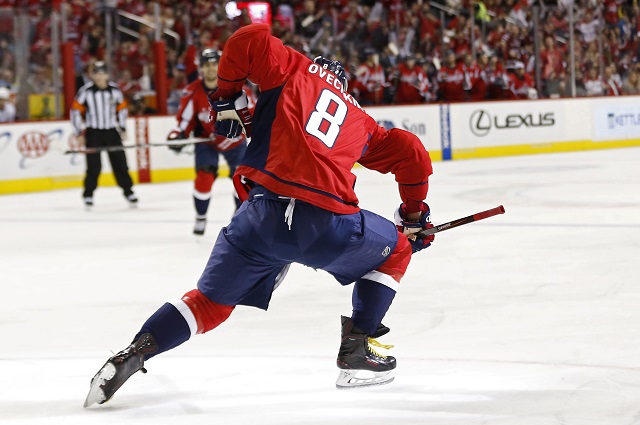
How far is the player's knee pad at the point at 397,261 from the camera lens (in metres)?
3.26

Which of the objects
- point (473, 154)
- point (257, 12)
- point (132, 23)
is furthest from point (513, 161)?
point (132, 23)

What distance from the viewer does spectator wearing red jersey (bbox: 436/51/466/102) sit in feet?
49.6

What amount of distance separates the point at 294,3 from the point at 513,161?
4.21m

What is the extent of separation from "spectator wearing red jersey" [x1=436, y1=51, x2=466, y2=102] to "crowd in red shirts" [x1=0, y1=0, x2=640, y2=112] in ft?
0.05

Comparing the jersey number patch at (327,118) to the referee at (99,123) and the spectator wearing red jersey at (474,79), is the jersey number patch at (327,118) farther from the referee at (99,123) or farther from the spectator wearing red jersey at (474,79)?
the spectator wearing red jersey at (474,79)

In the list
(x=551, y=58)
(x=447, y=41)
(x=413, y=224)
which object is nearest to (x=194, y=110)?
(x=413, y=224)

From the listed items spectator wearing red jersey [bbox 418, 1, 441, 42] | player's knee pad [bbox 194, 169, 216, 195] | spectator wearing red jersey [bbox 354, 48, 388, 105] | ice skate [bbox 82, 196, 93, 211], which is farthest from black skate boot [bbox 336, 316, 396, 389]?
spectator wearing red jersey [bbox 418, 1, 441, 42]

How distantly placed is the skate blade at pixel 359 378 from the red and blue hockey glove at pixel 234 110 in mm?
795

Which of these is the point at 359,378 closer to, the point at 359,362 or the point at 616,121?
the point at 359,362

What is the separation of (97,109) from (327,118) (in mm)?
7673

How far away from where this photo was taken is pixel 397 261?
10.7ft

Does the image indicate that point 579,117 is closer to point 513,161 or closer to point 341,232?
point 513,161

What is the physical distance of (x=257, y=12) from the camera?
15180mm

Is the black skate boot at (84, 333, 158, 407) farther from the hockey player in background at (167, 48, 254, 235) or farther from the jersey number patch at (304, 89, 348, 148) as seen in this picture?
the hockey player in background at (167, 48, 254, 235)
